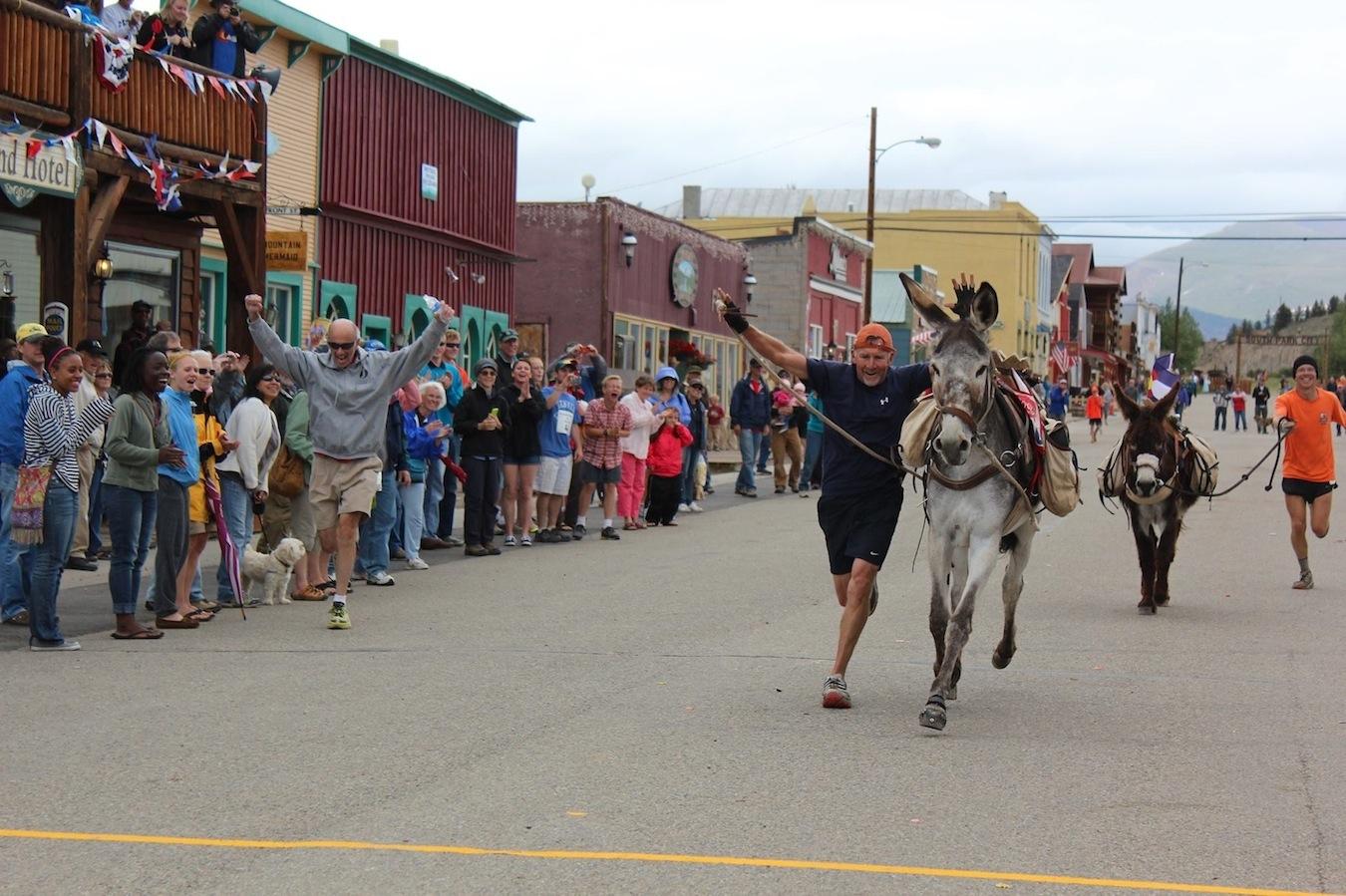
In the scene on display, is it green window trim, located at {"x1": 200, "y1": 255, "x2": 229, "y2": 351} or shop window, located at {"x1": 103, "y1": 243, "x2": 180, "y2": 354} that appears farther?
green window trim, located at {"x1": 200, "y1": 255, "x2": 229, "y2": 351}

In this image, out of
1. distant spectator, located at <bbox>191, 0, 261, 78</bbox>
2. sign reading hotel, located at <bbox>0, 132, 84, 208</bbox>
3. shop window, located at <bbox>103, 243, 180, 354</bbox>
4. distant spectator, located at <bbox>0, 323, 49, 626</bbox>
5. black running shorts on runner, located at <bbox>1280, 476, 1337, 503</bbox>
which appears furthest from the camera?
shop window, located at <bbox>103, 243, 180, 354</bbox>

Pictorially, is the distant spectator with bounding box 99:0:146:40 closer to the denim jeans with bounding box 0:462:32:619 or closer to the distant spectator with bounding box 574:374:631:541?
the distant spectator with bounding box 574:374:631:541

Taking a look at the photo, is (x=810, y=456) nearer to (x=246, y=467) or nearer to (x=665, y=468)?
(x=665, y=468)

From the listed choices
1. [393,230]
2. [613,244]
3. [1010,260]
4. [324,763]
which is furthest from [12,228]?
[1010,260]

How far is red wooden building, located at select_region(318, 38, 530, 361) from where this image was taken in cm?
2622

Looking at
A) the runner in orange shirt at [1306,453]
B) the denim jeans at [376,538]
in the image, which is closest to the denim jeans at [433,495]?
the denim jeans at [376,538]

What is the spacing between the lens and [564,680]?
376 inches

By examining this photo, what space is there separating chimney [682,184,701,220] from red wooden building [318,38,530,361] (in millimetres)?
33404

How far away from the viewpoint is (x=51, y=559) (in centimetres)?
1043

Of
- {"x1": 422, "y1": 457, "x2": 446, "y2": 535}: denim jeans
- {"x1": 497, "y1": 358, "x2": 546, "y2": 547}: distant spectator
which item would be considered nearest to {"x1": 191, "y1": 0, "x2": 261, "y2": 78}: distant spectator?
{"x1": 497, "y1": 358, "x2": 546, "y2": 547}: distant spectator

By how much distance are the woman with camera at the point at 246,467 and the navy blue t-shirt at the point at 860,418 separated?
5.09 meters

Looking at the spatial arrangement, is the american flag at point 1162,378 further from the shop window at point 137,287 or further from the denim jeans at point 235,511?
the shop window at point 137,287

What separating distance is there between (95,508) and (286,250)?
25.5 feet

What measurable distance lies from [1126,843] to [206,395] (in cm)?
809
